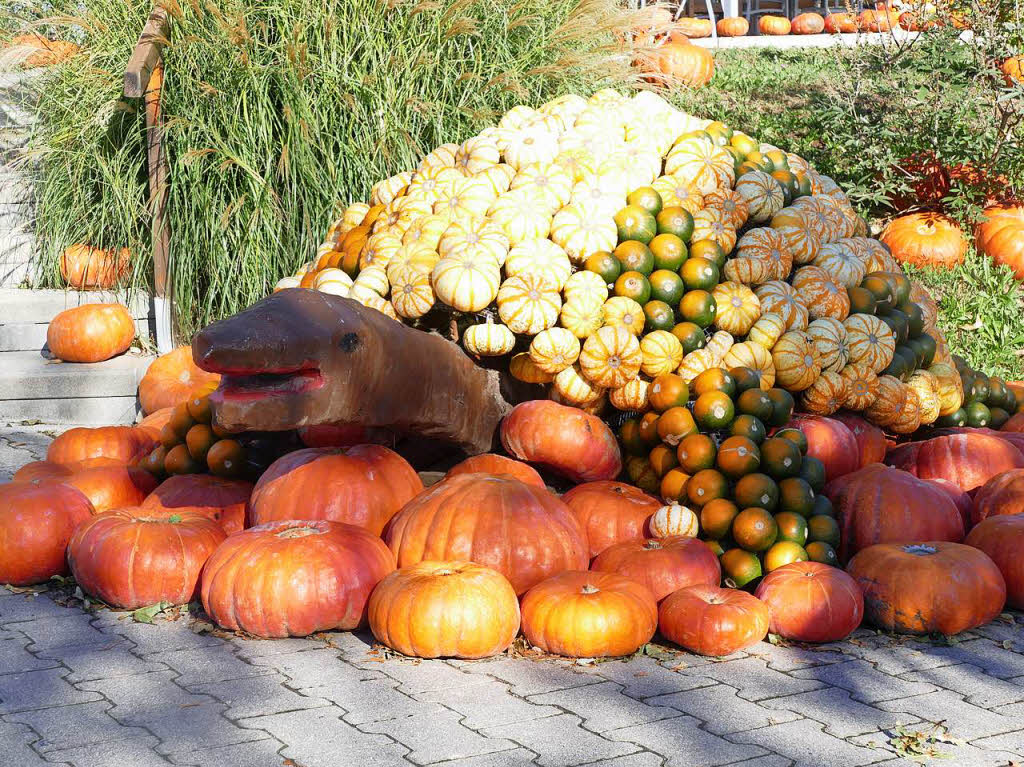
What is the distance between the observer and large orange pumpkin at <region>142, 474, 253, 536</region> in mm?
4574

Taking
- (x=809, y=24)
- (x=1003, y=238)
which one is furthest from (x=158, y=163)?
(x=809, y=24)

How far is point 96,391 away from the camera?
7305 millimetres

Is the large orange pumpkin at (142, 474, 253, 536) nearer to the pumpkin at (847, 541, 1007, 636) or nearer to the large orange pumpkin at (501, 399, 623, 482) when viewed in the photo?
the large orange pumpkin at (501, 399, 623, 482)

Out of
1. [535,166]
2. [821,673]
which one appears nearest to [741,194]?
[535,166]

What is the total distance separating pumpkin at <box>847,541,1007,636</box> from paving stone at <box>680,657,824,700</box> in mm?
584

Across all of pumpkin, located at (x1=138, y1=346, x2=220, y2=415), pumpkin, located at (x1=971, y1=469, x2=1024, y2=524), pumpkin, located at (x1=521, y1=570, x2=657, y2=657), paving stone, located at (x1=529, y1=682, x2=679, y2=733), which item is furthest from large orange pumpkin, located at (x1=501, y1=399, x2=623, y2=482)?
pumpkin, located at (x1=138, y1=346, x2=220, y2=415)

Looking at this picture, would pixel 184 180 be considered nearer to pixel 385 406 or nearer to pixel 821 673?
pixel 385 406

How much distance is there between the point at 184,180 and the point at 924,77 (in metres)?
5.86

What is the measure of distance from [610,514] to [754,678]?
1.10m

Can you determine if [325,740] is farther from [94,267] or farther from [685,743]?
[94,267]

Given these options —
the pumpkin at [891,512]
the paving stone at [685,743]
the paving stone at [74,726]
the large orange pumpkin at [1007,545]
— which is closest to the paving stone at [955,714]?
the paving stone at [685,743]

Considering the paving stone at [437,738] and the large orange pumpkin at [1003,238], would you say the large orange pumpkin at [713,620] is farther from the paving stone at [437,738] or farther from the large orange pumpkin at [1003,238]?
the large orange pumpkin at [1003,238]

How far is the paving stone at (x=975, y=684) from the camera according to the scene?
11.1 ft

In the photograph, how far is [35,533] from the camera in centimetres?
438
